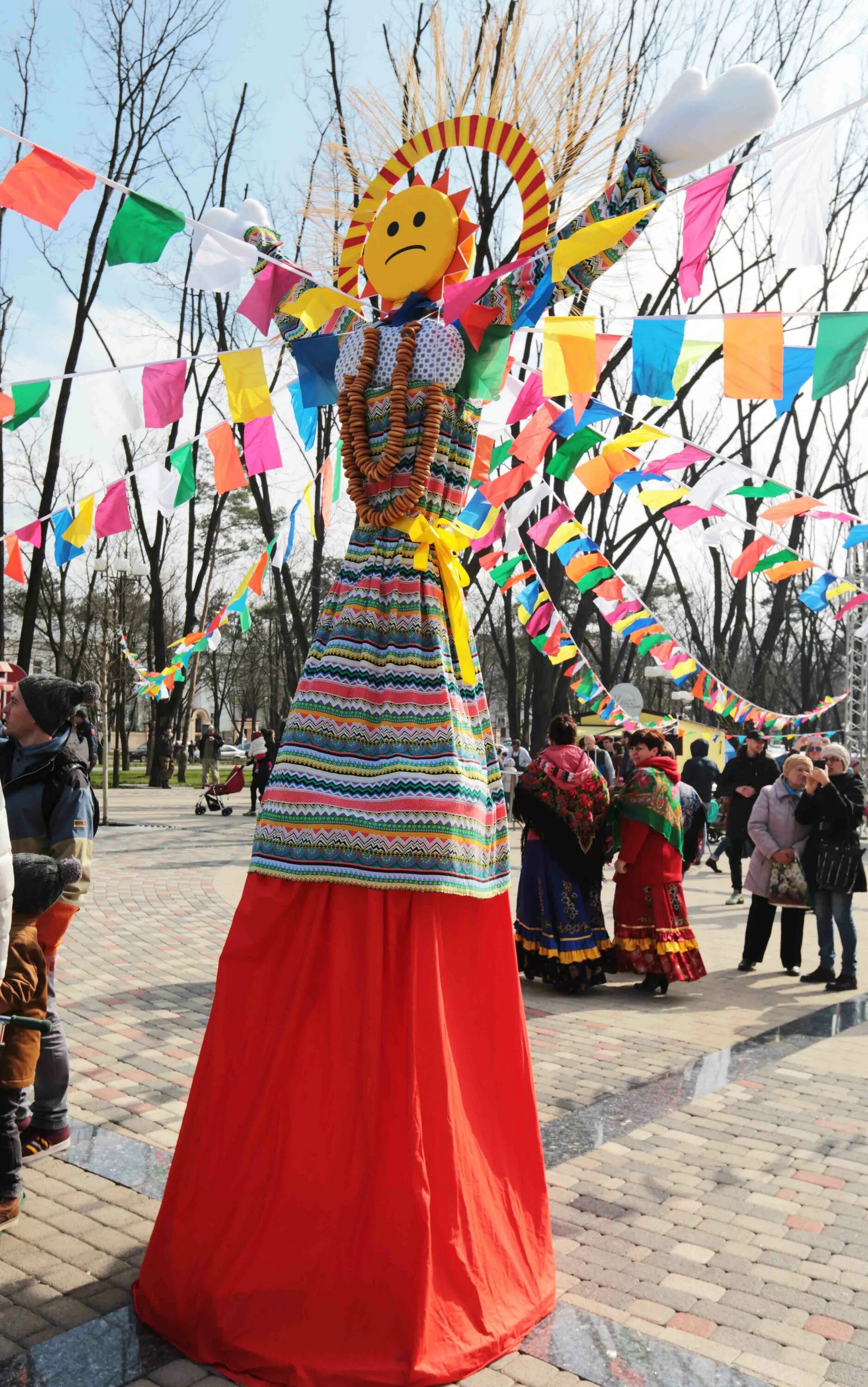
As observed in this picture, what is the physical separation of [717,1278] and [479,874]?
5.01 feet

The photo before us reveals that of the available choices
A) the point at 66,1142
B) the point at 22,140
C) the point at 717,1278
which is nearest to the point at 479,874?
the point at 717,1278

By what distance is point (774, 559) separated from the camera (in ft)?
24.3

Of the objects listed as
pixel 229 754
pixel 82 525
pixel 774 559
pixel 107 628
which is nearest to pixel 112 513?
pixel 82 525

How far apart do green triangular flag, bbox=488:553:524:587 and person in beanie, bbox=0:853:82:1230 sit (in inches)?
231

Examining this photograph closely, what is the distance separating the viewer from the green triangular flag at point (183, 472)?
5.56 metres

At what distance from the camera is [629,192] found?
294 centimetres

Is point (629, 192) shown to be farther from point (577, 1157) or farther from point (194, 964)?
point (194, 964)

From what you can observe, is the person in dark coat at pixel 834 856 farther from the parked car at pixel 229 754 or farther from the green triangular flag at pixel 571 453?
the parked car at pixel 229 754

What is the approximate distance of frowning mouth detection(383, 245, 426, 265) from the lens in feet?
10.6

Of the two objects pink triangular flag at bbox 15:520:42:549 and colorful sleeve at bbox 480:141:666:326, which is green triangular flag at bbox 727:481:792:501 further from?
pink triangular flag at bbox 15:520:42:549

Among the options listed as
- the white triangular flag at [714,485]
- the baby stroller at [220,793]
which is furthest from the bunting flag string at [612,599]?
the baby stroller at [220,793]

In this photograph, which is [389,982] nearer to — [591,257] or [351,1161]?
[351,1161]

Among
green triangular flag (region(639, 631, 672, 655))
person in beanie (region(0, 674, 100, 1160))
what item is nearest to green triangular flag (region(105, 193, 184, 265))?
person in beanie (region(0, 674, 100, 1160))

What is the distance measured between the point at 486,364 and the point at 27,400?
8.28ft
